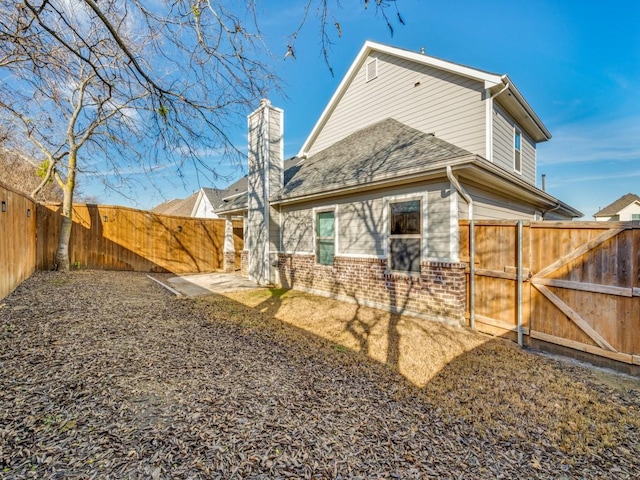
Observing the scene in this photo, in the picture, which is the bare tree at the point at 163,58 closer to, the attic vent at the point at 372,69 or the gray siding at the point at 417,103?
the gray siding at the point at 417,103

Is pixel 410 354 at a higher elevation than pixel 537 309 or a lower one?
lower

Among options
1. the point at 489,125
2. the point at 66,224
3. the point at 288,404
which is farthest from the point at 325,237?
the point at 66,224

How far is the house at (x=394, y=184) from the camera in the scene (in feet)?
19.8

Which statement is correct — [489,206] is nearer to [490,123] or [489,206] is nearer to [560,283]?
[490,123]

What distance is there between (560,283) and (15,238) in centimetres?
1019

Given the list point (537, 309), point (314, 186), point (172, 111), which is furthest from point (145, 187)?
point (537, 309)

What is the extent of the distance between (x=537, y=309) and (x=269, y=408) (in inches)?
181

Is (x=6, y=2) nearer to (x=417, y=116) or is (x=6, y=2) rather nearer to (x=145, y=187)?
(x=145, y=187)

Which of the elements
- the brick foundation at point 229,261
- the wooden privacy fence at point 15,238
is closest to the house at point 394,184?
the brick foundation at point 229,261

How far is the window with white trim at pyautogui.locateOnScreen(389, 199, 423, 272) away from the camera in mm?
6420

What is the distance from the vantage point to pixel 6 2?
3.57 m

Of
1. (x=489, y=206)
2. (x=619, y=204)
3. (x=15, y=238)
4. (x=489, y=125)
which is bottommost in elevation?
(x=15, y=238)

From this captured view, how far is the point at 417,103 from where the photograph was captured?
9266 mm

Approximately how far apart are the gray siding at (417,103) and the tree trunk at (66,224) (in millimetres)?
9165
